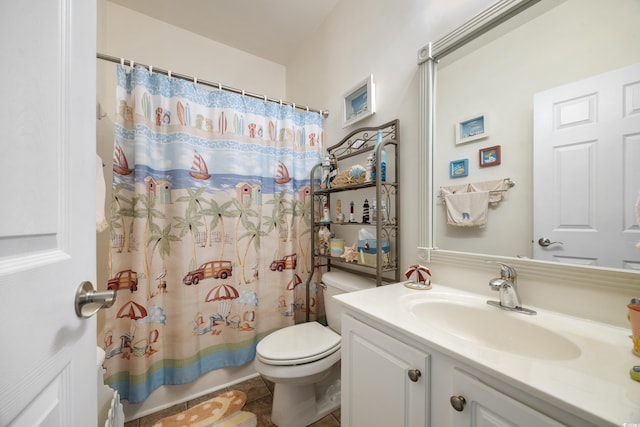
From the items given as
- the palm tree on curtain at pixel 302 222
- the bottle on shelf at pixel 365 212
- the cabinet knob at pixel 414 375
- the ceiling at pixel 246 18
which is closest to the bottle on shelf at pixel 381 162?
the bottle on shelf at pixel 365 212

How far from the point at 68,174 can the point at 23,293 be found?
214mm

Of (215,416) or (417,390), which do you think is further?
(215,416)

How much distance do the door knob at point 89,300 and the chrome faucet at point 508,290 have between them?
1.06 metres

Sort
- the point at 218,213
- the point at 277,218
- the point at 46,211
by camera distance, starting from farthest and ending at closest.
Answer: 1. the point at 277,218
2. the point at 218,213
3. the point at 46,211

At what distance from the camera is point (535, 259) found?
32.8 inches

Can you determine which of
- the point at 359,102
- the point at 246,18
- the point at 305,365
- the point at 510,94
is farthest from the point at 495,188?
the point at 246,18

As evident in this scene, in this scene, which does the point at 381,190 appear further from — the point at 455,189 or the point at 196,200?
the point at 196,200

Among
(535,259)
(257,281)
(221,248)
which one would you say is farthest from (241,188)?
(535,259)

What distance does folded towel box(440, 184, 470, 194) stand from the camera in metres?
1.04

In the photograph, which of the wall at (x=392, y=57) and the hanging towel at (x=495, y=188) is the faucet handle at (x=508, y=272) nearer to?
the hanging towel at (x=495, y=188)

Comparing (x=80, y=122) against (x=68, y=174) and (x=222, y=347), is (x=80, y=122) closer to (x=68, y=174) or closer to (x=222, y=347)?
(x=68, y=174)

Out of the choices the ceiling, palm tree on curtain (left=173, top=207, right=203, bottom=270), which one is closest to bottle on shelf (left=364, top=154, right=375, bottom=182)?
palm tree on curtain (left=173, top=207, right=203, bottom=270)

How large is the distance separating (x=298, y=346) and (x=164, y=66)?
7.11ft

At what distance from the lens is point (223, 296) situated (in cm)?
A: 154
